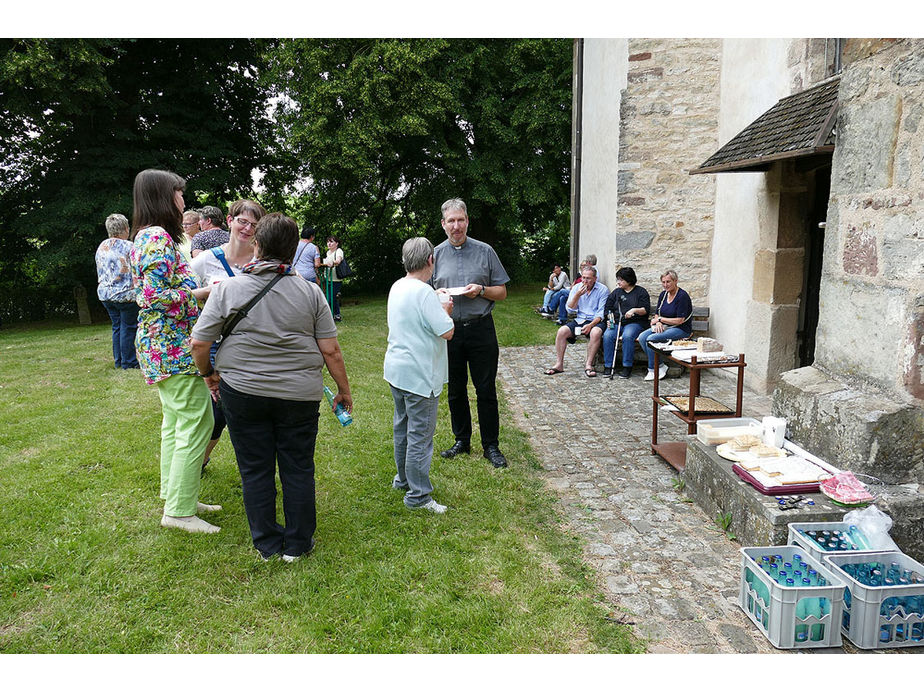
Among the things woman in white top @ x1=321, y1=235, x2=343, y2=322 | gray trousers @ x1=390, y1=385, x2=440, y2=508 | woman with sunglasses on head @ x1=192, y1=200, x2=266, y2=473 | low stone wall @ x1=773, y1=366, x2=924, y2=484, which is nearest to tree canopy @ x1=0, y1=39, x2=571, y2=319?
woman in white top @ x1=321, y1=235, x2=343, y2=322

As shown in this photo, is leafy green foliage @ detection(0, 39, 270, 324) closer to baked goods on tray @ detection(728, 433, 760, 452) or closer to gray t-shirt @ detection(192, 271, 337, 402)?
gray t-shirt @ detection(192, 271, 337, 402)

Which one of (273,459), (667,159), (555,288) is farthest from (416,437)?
(555,288)

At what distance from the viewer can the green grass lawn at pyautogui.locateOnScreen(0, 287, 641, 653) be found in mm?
2857

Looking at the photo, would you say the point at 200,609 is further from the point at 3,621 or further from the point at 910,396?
the point at 910,396

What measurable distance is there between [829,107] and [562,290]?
796cm

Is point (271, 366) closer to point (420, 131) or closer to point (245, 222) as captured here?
point (245, 222)

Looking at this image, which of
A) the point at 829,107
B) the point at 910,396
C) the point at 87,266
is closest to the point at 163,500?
the point at 910,396

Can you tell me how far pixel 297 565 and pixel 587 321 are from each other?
6761 mm

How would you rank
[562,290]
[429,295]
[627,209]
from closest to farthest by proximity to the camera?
[429,295]
[627,209]
[562,290]

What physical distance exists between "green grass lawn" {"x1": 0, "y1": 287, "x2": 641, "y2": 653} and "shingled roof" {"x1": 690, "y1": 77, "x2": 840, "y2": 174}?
3403 millimetres

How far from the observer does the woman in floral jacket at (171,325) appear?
11.4 feet

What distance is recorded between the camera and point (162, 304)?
11.5 feet

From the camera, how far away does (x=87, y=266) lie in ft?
48.9

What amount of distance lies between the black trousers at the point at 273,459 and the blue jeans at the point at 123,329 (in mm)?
5525
